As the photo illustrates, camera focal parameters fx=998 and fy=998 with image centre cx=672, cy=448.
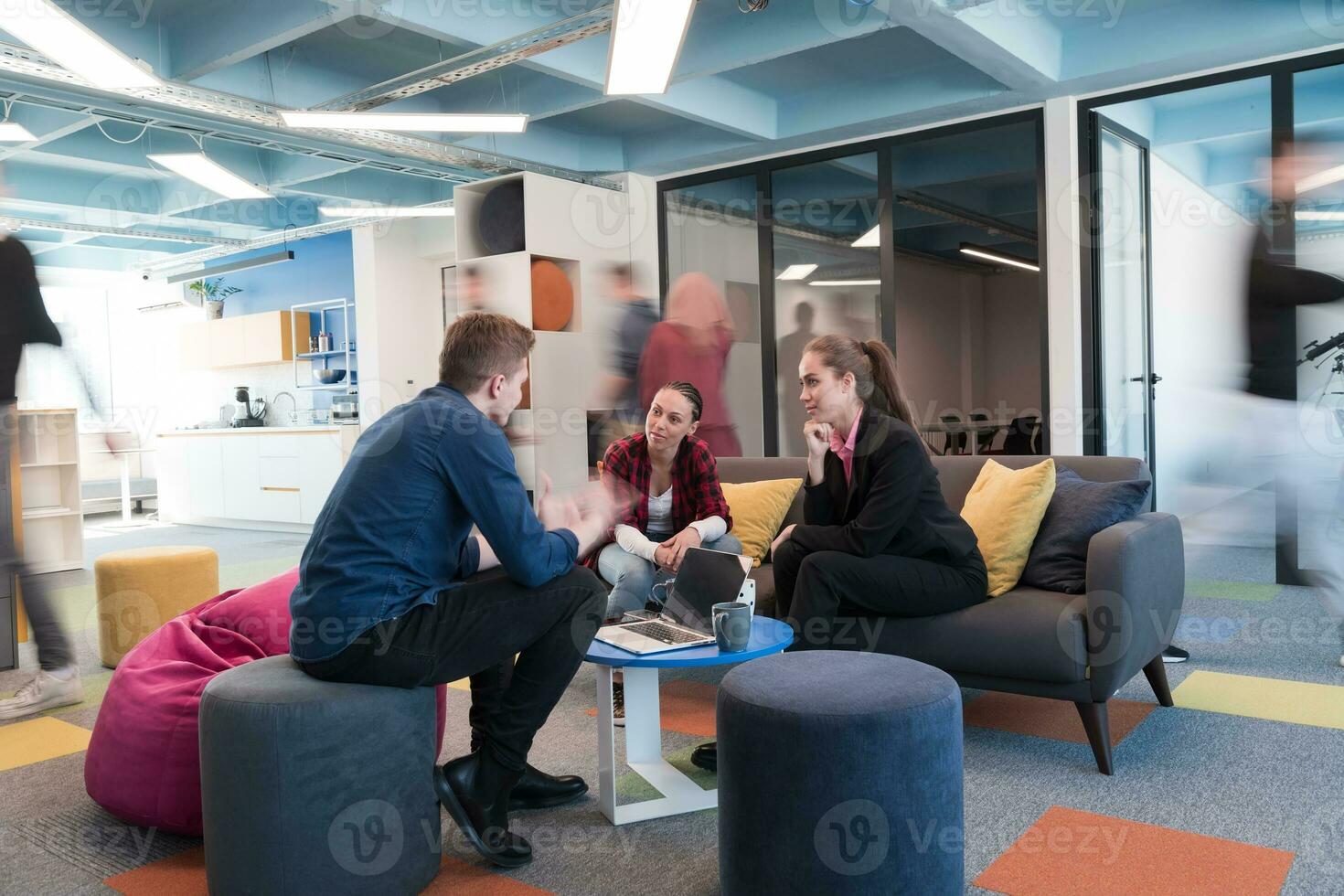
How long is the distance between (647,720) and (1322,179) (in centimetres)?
478

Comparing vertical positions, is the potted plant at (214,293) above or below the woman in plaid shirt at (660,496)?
above

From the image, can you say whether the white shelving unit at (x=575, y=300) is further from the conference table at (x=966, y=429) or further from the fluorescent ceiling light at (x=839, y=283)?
the conference table at (x=966, y=429)

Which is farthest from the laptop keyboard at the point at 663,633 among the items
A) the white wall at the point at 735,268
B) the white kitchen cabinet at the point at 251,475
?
the white kitchen cabinet at the point at 251,475

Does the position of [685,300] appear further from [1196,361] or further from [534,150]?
[1196,361]

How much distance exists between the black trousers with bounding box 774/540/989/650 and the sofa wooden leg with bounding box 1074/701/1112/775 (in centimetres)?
45

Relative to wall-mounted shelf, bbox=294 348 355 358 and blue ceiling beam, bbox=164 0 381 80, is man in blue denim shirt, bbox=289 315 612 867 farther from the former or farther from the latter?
wall-mounted shelf, bbox=294 348 355 358

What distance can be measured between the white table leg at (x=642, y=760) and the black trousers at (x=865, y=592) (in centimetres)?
57

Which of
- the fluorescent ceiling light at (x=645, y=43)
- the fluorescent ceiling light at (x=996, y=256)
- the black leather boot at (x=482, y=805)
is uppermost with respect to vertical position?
the fluorescent ceiling light at (x=996, y=256)

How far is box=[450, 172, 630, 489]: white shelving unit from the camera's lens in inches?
246

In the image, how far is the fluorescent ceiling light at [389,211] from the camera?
834cm

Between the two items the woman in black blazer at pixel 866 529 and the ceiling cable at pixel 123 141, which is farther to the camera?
the ceiling cable at pixel 123 141

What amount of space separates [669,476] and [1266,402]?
5480 millimetres

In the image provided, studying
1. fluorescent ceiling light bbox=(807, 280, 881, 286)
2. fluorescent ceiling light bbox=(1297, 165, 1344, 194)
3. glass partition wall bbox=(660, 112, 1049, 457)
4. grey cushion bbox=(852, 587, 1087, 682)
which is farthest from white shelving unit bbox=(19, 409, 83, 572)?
fluorescent ceiling light bbox=(1297, 165, 1344, 194)

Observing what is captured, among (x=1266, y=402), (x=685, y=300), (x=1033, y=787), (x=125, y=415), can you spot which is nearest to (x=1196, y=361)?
(x=1266, y=402)
